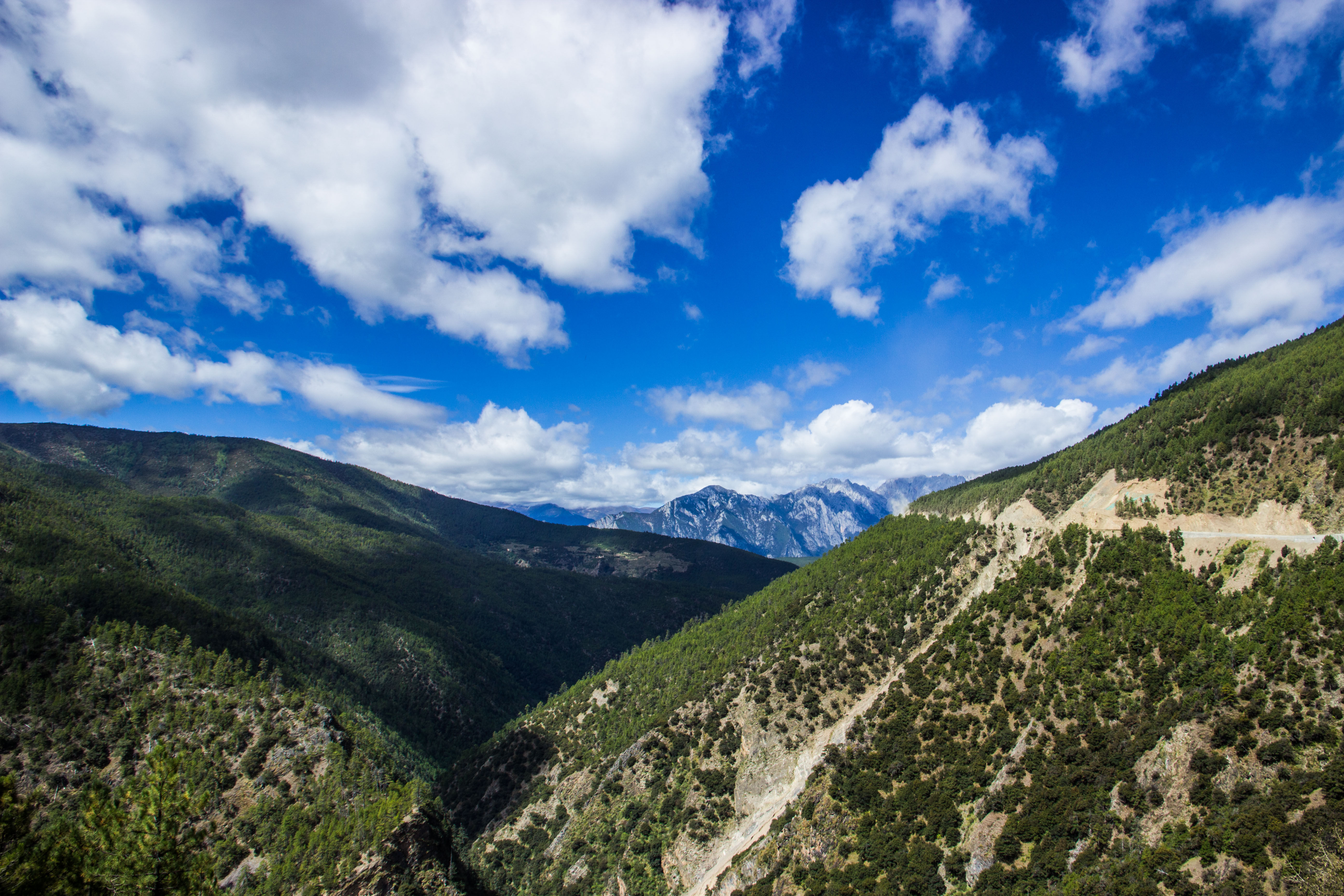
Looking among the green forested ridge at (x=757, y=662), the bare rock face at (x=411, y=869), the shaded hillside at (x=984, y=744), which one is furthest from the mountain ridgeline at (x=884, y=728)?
the green forested ridge at (x=757, y=662)

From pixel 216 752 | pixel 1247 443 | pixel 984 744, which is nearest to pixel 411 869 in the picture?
pixel 216 752

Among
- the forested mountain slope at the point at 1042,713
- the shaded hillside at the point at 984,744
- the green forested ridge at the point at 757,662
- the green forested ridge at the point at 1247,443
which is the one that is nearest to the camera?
the shaded hillside at the point at 984,744

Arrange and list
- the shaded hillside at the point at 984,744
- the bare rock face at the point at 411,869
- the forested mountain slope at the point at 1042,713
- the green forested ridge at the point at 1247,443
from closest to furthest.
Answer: the shaded hillside at the point at 984,744
the forested mountain slope at the point at 1042,713
the green forested ridge at the point at 1247,443
the bare rock face at the point at 411,869

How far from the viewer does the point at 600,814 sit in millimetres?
121188

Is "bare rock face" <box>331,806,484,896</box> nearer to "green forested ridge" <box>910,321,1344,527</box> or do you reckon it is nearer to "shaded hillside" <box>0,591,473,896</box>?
"shaded hillside" <box>0,591,473,896</box>

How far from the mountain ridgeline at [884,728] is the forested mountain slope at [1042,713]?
1.33ft

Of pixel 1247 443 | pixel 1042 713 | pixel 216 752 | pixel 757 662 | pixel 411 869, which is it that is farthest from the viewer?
pixel 757 662

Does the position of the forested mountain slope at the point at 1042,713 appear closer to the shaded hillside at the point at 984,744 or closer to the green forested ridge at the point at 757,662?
the shaded hillside at the point at 984,744

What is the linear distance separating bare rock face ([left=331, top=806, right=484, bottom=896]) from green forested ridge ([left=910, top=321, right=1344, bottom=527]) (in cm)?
13877

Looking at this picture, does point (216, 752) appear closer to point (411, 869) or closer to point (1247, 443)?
point (411, 869)

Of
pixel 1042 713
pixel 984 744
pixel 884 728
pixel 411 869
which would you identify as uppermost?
pixel 1042 713

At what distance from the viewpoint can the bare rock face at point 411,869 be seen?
8781 cm

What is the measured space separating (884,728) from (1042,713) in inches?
999

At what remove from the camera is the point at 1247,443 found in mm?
77188
